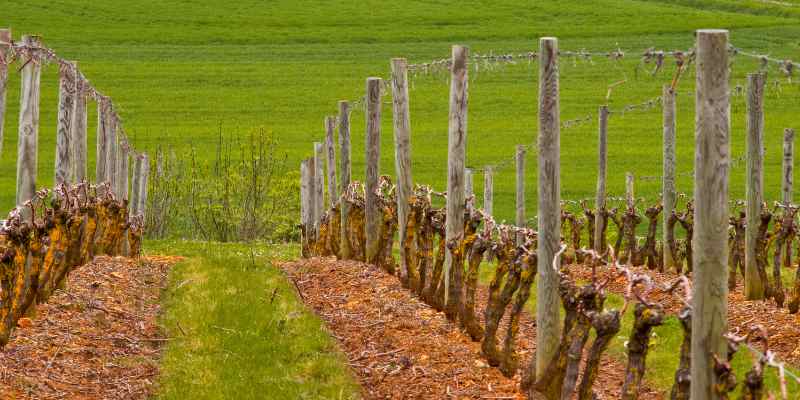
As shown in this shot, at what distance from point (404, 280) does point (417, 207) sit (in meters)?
0.87

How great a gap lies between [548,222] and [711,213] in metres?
2.50

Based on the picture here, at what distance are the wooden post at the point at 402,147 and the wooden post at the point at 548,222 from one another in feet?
16.3

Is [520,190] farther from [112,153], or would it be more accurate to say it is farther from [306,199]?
[112,153]

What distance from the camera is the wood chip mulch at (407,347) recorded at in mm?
9242

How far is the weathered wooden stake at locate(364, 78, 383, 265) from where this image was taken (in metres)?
15.9

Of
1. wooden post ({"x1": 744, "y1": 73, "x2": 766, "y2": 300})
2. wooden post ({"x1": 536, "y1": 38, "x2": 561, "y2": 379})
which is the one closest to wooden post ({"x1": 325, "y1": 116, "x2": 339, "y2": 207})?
wooden post ({"x1": 744, "y1": 73, "x2": 766, "y2": 300})

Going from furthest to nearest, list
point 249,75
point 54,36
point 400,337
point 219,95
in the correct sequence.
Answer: point 54,36 → point 249,75 → point 219,95 → point 400,337

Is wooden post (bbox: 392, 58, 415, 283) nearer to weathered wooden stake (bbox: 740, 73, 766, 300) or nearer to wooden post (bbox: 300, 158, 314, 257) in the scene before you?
weathered wooden stake (bbox: 740, 73, 766, 300)

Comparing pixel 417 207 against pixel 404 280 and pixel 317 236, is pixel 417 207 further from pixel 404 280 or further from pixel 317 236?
pixel 317 236

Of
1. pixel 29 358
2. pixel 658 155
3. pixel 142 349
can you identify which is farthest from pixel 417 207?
pixel 658 155

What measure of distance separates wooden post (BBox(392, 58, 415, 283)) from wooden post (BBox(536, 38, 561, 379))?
4961 millimetres

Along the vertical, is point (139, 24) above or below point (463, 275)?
above

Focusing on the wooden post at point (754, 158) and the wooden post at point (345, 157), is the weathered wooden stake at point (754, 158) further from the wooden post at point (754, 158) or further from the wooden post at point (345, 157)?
the wooden post at point (345, 157)

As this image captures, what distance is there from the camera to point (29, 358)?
980cm
